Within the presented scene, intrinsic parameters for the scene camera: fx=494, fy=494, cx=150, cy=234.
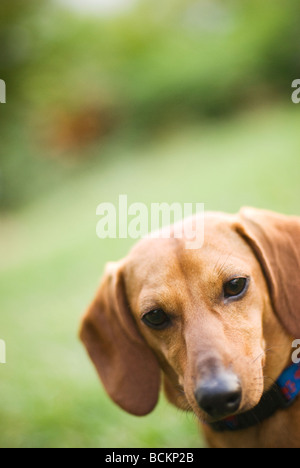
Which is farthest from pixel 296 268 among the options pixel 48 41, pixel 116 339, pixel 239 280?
pixel 48 41

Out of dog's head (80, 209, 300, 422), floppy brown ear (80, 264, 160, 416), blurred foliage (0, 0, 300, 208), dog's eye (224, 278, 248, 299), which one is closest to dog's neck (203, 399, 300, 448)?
dog's head (80, 209, 300, 422)

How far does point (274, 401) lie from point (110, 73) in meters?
15.2

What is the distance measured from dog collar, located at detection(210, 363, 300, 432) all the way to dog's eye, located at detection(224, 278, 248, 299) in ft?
1.67

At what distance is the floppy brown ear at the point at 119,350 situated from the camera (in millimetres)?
2723

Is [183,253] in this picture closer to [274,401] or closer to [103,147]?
[274,401]

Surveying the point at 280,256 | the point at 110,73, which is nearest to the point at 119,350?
the point at 280,256

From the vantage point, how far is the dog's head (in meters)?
2.19

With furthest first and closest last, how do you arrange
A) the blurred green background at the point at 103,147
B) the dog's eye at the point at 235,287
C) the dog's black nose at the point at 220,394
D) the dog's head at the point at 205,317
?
the blurred green background at the point at 103,147 → the dog's eye at the point at 235,287 → the dog's head at the point at 205,317 → the dog's black nose at the point at 220,394

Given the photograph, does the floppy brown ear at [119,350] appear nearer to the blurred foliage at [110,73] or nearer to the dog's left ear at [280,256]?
the dog's left ear at [280,256]

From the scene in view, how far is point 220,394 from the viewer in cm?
204

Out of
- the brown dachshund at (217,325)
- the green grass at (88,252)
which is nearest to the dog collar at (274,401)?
→ the brown dachshund at (217,325)

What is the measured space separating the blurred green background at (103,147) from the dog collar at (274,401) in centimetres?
79
